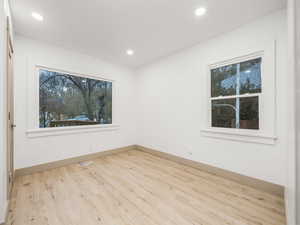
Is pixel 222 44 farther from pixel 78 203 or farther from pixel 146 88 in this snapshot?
pixel 78 203

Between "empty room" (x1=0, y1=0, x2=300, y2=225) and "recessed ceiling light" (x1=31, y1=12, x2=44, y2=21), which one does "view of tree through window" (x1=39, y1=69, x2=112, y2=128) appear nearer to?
"empty room" (x1=0, y1=0, x2=300, y2=225)

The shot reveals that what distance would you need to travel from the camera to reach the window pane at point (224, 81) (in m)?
2.53

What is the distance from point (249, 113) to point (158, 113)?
210cm

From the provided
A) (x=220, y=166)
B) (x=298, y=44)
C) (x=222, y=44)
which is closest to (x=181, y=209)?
(x=220, y=166)

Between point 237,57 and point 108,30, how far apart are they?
2361 mm

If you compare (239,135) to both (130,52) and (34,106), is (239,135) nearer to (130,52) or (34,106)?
(130,52)

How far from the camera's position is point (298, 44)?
990 mm

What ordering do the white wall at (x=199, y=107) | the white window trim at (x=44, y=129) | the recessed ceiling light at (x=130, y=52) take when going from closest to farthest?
the white wall at (x=199, y=107)
the white window trim at (x=44, y=129)
the recessed ceiling light at (x=130, y=52)

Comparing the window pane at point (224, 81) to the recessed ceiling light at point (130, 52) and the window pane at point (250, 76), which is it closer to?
the window pane at point (250, 76)

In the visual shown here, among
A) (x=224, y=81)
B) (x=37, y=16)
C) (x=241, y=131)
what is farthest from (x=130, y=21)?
(x=241, y=131)

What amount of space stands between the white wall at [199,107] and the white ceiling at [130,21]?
244 mm

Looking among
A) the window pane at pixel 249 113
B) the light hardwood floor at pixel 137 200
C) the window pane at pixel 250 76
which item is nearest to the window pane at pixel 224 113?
the window pane at pixel 249 113

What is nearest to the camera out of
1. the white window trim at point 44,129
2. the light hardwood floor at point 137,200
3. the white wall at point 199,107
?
the light hardwood floor at point 137,200

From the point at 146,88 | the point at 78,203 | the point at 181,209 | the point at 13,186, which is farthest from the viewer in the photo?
the point at 146,88
